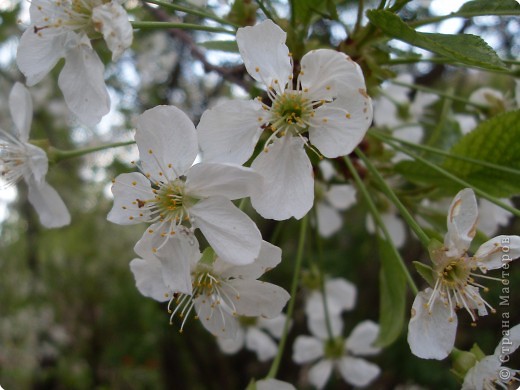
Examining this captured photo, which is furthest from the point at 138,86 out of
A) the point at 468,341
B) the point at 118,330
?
the point at 468,341

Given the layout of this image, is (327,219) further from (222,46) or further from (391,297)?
(222,46)

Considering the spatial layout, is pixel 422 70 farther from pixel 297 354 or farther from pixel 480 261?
pixel 480 261

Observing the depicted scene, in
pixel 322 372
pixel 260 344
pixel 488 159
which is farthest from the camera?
pixel 260 344

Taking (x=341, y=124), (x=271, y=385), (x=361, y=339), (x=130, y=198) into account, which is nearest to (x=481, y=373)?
(x=271, y=385)

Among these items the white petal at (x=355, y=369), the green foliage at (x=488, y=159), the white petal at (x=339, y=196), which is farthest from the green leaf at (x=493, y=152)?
the white petal at (x=355, y=369)

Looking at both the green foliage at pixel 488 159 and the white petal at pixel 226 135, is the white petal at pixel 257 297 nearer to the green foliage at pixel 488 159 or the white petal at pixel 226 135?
the white petal at pixel 226 135

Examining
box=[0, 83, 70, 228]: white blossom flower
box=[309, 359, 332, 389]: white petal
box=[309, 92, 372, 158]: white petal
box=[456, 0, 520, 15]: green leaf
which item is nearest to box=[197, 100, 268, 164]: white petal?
box=[309, 92, 372, 158]: white petal
